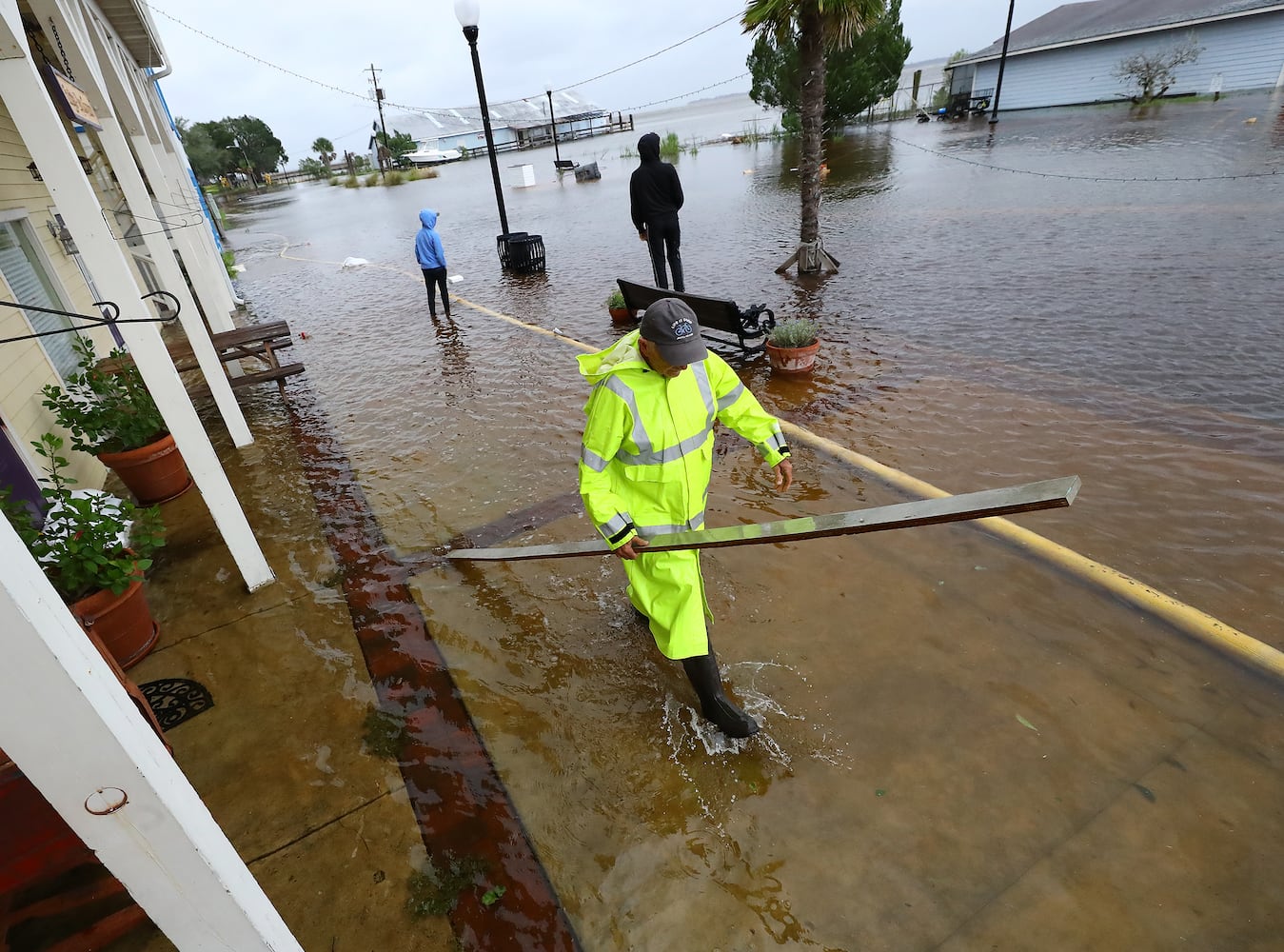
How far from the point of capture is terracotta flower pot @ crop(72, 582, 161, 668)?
3428 millimetres

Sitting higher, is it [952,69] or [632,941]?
[952,69]

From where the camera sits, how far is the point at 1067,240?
35.0ft

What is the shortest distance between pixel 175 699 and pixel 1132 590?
5235mm

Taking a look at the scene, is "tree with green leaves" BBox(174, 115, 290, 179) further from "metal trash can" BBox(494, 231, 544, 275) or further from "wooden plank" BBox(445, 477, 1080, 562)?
"wooden plank" BBox(445, 477, 1080, 562)

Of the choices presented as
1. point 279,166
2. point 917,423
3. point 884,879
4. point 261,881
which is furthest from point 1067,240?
point 279,166

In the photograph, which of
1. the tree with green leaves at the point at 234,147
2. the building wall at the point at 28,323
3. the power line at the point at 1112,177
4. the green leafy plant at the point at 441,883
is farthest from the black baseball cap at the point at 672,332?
the tree with green leaves at the point at 234,147

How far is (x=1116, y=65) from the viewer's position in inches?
1174

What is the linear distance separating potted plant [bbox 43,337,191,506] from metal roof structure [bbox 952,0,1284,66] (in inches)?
1482

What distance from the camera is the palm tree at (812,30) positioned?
8.41 m

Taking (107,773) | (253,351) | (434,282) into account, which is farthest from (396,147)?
(107,773)

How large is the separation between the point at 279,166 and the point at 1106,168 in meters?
87.0

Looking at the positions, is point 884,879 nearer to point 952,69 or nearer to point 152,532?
point 152,532

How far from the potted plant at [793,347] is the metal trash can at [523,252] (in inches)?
298

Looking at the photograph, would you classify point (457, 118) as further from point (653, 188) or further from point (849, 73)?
point (653, 188)
